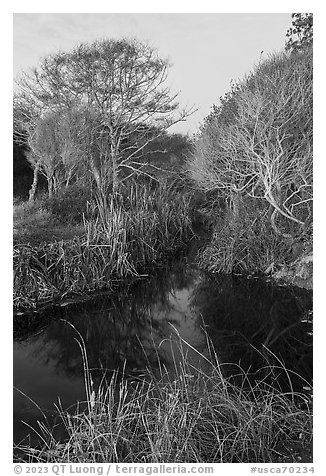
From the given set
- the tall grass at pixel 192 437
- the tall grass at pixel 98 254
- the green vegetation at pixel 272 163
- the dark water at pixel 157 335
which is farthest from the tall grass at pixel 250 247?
the tall grass at pixel 192 437

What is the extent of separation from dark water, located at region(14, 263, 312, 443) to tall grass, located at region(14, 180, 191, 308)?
0.34 metres

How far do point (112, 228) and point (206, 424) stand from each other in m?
5.14

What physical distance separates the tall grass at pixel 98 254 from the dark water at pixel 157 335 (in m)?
0.34

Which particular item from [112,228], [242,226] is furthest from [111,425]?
[242,226]

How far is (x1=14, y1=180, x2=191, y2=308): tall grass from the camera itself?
652cm

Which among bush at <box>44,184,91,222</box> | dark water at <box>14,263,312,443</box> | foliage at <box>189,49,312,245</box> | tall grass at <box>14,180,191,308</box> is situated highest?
foliage at <box>189,49,312,245</box>

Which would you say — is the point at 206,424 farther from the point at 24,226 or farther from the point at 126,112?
the point at 126,112

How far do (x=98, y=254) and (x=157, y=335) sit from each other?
2.06m

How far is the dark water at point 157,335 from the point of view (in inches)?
181

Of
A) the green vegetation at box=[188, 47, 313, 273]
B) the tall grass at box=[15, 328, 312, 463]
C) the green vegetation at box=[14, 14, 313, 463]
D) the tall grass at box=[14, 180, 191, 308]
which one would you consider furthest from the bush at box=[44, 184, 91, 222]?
the tall grass at box=[15, 328, 312, 463]

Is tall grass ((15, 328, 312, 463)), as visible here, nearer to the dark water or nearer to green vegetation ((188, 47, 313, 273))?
the dark water

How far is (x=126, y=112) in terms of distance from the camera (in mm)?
14438

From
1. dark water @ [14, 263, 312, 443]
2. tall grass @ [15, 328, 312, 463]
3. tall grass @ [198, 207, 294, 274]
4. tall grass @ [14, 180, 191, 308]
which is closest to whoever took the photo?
tall grass @ [15, 328, 312, 463]

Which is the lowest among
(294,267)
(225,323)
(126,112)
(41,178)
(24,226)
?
(225,323)
